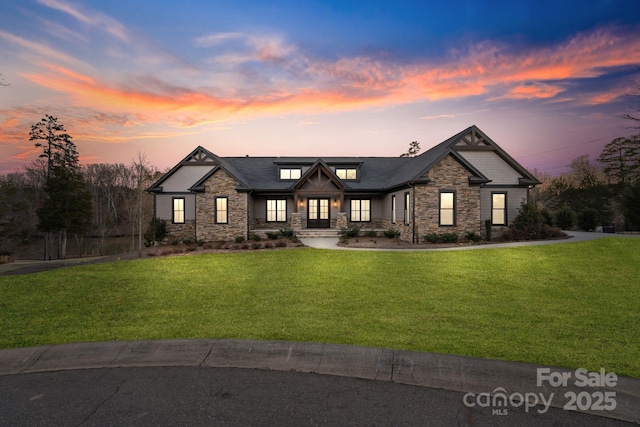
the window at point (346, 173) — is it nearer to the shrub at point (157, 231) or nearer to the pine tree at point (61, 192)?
the shrub at point (157, 231)

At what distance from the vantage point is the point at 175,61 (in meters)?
18.3

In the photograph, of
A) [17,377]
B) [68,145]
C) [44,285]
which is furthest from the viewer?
[68,145]

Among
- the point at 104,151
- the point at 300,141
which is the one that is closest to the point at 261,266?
the point at 104,151

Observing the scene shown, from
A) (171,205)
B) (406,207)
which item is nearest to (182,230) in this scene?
(171,205)

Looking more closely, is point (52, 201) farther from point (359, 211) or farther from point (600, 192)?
point (600, 192)

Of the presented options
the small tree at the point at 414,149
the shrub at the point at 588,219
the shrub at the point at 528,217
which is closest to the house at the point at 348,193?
the shrub at the point at 528,217

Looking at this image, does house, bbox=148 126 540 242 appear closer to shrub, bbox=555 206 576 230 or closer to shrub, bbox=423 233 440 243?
shrub, bbox=423 233 440 243

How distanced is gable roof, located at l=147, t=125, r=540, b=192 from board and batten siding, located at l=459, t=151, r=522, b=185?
0.90 ft

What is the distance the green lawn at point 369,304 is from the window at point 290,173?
15.2 meters

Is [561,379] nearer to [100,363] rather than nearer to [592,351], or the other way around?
[592,351]

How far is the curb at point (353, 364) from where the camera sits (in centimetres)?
383

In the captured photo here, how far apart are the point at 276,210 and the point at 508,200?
656 inches

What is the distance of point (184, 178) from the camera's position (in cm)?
2570

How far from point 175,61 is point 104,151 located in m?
18.6
